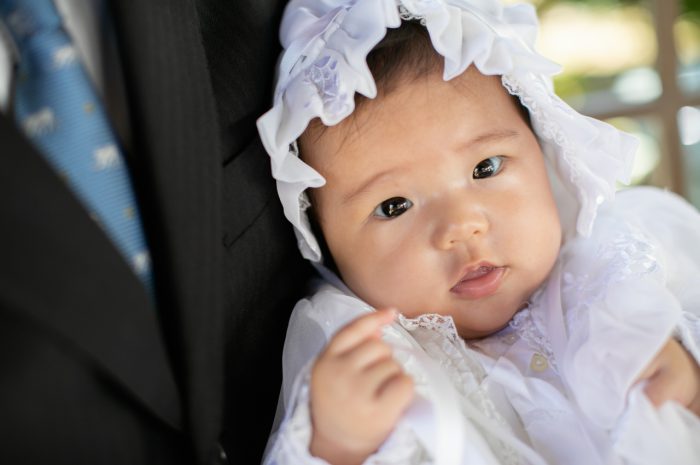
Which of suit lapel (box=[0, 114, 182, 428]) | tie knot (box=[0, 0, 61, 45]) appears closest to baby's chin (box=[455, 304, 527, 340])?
suit lapel (box=[0, 114, 182, 428])

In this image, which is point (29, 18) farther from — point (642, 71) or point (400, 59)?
point (642, 71)

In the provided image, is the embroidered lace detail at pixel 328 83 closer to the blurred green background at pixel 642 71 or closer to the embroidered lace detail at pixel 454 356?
the embroidered lace detail at pixel 454 356

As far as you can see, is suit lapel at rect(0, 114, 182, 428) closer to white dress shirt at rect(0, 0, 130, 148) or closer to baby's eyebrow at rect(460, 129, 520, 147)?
white dress shirt at rect(0, 0, 130, 148)

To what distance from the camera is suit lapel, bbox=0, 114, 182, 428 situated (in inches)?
23.1

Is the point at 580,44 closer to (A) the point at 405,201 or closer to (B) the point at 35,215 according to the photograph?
(A) the point at 405,201

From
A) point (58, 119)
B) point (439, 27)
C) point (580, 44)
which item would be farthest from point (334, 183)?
point (580, 44)

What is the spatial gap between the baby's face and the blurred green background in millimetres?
905

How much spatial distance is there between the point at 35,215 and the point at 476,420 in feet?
1.93

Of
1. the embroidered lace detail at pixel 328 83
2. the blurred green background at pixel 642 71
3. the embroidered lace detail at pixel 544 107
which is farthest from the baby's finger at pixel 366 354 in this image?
the blurred green background at pixel 642 71

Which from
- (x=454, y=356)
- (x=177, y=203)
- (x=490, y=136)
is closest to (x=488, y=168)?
(x=490, y=136)

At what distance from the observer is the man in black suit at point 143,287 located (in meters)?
0.60

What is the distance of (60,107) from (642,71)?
5.34ft

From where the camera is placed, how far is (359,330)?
810 mm

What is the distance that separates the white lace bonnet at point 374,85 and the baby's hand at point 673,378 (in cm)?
25
